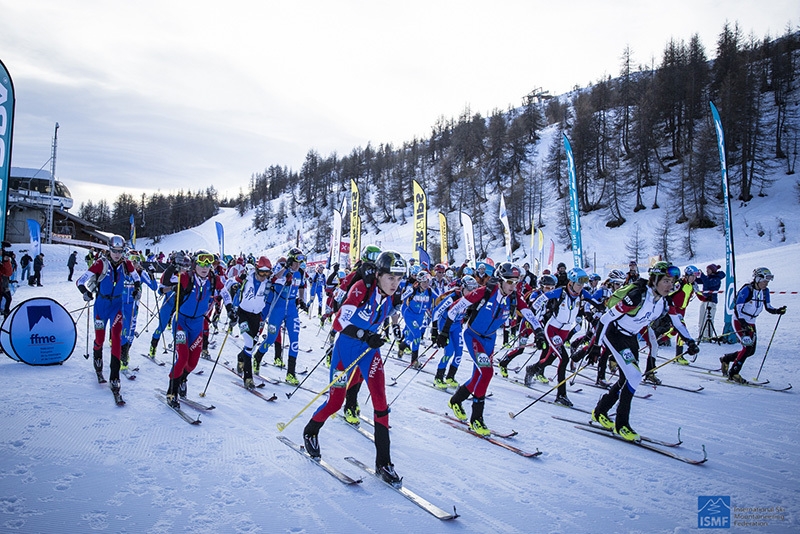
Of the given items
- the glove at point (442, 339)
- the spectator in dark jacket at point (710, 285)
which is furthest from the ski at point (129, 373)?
the spectator in dark jacket at point (710, 285)

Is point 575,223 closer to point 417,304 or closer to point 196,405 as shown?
point 417,304

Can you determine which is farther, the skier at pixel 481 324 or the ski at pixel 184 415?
the skier at pixel 481 324

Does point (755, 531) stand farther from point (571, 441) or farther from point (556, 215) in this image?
point (556, 215)

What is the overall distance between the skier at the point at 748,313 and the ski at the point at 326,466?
9697mm

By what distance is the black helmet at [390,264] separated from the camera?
485 cm

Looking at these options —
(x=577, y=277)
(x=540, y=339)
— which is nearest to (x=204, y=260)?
(x=540, y=339)

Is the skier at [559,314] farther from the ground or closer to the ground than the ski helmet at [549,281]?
closer to the ground

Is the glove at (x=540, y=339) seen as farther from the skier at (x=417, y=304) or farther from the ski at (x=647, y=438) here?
the skier at (x=417, y=304)

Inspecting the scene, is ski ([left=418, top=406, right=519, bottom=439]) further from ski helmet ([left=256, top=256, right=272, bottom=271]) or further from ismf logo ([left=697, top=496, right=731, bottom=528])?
ski helmet ([left=256, top=256, right=272, bottom=271])

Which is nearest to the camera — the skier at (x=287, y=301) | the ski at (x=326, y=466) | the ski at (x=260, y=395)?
the ski at (x=326, y=466)

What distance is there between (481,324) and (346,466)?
2.81 metres

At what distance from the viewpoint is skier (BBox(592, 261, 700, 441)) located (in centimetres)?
602

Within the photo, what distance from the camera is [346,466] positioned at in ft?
16.0

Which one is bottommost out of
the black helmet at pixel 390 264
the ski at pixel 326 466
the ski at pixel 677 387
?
the ski at pixel 677 387
